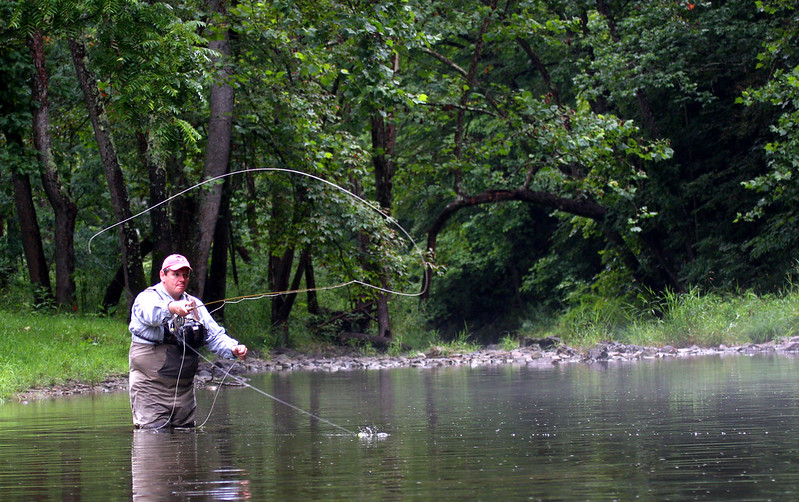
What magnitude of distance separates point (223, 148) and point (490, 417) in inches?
378

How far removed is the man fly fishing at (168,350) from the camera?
26.6 feet

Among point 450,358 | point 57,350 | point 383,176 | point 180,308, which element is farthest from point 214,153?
point 180,308

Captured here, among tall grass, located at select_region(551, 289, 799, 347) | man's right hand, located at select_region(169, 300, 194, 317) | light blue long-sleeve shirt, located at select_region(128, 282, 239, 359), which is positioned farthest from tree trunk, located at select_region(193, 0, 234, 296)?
man's right hand, located at select_region(169, 300, 194, 317)

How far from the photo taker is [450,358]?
19.5 meters

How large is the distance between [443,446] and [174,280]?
9.21ft

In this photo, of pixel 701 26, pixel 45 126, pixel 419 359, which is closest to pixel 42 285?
pixel 45 126

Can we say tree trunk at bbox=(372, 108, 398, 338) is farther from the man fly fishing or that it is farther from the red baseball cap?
the red baseball cap

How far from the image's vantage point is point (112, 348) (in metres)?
16.5

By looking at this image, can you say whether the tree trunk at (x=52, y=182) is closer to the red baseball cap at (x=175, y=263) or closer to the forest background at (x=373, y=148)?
the forest background at (x=373, y=148)

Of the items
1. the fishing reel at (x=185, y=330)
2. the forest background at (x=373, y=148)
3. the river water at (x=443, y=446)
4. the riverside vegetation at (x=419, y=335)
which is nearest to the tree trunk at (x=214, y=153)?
the forest background at (x=373, y=148)

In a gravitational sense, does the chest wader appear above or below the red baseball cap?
below

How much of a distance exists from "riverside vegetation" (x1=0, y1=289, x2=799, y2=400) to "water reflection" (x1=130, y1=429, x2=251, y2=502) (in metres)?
5.89

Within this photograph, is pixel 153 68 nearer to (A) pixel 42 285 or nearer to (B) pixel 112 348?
(B) pixel 112 348

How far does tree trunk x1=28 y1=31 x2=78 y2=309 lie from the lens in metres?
18.6
